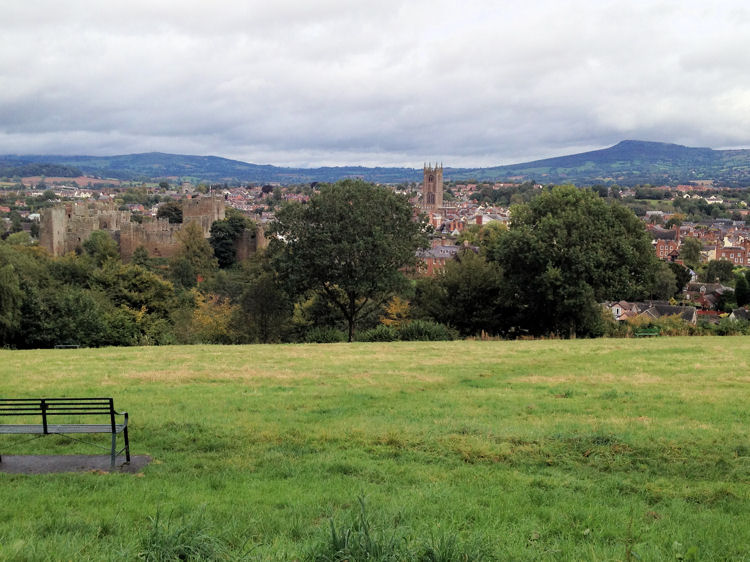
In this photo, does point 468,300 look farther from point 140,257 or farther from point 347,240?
point 140,257

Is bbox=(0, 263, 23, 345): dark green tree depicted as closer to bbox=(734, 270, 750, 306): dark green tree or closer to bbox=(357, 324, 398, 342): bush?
bbox=(357, 324, 398, 342): bush

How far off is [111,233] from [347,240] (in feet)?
204

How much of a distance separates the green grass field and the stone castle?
6646cm

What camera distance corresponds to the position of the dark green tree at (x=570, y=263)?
1032 inches

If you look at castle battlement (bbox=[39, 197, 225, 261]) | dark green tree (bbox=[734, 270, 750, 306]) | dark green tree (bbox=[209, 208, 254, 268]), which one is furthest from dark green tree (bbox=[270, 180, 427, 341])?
dark green tree (bbox=[734, 270, 750, 306])

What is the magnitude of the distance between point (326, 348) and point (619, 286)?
14141 mm

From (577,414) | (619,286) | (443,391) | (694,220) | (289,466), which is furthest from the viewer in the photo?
(694,220)

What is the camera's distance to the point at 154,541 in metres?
4.70

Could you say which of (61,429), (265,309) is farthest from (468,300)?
(61,429)

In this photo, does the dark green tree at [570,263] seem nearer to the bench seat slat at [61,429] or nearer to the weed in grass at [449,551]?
the bench seat slat at [61,429]

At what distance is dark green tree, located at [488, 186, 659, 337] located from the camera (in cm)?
2622

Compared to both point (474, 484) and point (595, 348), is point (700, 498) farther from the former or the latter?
point (595, 348)

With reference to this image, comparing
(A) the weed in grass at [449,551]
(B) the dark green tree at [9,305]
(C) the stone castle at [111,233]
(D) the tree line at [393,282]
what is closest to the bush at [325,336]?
(D) the tree line at [393,282]

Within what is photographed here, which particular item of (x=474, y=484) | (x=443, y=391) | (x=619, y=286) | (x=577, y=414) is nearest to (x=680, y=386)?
(x=577, y=414)
